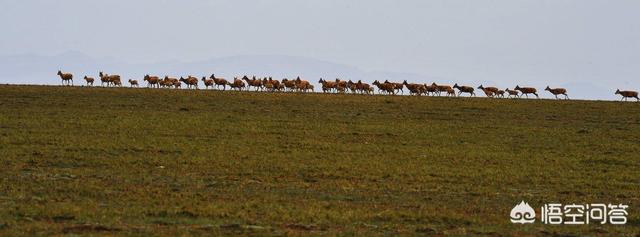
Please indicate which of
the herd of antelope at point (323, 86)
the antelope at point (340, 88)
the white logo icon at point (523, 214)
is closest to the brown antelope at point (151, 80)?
the herd of antelope at point (323, 86)

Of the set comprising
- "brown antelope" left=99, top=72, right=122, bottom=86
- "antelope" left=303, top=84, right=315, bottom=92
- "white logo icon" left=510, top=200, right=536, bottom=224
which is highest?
"brown antelope" left=99, top=72, right=122, bottom=86

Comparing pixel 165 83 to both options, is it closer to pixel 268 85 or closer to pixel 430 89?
pixel 268 85

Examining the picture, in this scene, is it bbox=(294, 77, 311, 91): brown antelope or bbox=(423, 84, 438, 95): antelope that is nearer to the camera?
bbox=(294, 77, 311, 91): brown antelope

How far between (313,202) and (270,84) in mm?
45984

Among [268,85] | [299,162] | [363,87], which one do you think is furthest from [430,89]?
[299,162]

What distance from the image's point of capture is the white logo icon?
70.1 ft

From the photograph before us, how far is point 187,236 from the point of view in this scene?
1812 centimetres

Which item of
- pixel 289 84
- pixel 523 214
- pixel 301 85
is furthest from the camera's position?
pixel 301 85

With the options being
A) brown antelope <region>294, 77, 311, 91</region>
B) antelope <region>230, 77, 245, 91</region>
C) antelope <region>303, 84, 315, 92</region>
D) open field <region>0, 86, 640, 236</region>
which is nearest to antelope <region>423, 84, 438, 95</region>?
antelope <region>303, 84, 315, 92</region>

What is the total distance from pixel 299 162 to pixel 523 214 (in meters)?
11.7

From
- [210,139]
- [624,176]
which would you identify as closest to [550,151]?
[624,176]

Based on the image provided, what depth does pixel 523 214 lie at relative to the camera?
2206 centimetres

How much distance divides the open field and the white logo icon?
27 centimetres

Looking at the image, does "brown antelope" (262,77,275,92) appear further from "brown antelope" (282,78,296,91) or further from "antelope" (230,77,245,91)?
"antelope" (230,77,245,91)
